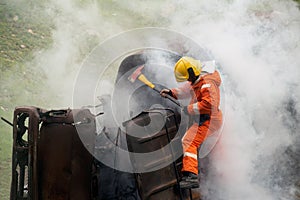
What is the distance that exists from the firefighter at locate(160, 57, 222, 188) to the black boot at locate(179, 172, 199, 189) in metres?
0.01

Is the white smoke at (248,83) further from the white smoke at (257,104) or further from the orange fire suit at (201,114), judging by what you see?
the orange fire suit at (201,114)

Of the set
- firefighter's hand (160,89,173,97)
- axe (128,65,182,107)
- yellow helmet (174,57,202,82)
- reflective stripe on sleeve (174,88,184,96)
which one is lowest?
firefighter's hand (160,89,173,97)

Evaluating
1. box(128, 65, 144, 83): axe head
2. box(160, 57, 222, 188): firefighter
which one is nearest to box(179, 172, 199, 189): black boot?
box(160, 57, 222, 188): firefighter

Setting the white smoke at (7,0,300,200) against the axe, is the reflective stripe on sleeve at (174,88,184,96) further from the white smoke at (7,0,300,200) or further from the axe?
the white smoke at (7,0,300,200)

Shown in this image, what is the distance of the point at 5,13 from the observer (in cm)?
851

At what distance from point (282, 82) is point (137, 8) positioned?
568cm

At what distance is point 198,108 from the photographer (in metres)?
4.32

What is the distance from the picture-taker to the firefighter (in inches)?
158

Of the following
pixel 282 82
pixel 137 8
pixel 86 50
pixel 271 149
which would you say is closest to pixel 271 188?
pixel 271 149

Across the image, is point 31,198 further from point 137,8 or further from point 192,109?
point 137,8

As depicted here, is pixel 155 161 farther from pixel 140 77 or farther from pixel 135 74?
pixel 135 74

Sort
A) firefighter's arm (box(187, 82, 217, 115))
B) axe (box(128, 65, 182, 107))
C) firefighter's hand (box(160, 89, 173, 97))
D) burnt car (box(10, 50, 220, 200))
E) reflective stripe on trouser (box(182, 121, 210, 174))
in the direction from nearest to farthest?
burnt car (box(10, 50, 220, 200))
reflective stripe on trouser (box(182, 121, 210, 174))
firefighter's arm (box(187, 82, 217, 115))
firefighter's hand (box(160, 89, 173, 97))
axe (box(128, 65, 182, 107))

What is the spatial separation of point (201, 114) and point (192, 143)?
1.57 feet

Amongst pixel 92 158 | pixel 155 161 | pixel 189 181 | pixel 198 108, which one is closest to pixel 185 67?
pixel 198 108
